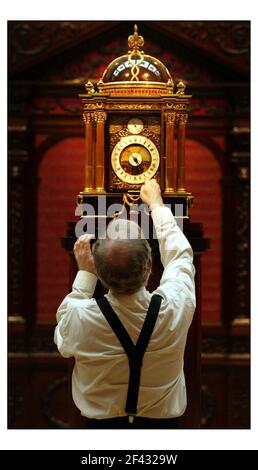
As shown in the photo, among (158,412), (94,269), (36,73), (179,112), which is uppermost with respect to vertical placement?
(36,73)

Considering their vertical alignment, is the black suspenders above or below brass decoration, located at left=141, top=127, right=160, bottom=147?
below

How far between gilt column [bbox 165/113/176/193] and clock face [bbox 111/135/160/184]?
0.15ft

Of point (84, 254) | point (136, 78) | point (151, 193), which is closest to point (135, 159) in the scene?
point (151, 193)

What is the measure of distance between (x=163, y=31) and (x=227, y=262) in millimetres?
1641

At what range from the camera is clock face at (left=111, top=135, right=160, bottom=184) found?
3.06 m

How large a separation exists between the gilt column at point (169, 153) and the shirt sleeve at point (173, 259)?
0.24 m

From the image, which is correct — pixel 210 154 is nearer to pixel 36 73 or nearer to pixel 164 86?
pixel 36 73

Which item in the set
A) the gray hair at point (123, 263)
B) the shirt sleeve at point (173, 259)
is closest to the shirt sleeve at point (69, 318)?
the gray hair at point (123, 263)

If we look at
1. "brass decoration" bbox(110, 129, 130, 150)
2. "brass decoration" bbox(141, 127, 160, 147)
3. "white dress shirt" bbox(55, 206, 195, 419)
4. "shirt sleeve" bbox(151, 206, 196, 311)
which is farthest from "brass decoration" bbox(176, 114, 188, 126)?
"white dress shirt" bbox(55, 206, 195, 419)

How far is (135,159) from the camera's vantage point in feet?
10.0

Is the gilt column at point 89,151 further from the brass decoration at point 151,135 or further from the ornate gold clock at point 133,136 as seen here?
the brass decoration at point 151,135

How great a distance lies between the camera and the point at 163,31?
5.37 metres

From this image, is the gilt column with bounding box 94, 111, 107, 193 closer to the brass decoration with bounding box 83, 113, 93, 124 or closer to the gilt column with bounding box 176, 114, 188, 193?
the brass decoration with bounding box 83, 113, 93, 124

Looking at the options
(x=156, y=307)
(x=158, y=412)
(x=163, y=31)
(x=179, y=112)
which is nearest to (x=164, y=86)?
(x=179, y=112)
